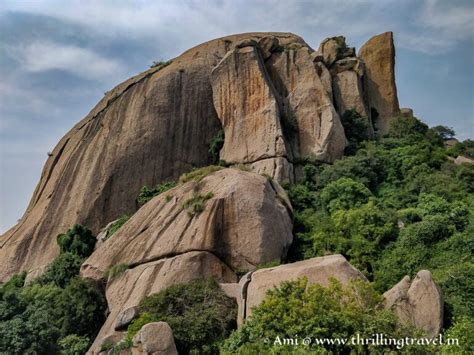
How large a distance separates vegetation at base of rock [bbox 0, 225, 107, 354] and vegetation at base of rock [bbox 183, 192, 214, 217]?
4.96 metres

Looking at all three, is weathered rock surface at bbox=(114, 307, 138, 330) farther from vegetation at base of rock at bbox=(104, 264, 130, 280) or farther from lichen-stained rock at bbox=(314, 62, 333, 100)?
lichen-stained rock at bbox=(314, 62, 333, 100)

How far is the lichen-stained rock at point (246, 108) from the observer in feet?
96.3

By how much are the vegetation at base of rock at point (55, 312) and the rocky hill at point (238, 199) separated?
0.10 meters

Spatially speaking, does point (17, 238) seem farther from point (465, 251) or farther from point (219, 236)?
point (465, 251)

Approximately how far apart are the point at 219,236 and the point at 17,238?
50.0 ft

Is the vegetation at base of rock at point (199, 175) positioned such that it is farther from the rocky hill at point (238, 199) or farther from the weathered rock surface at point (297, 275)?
the weathered rock surface at point (297, 275)

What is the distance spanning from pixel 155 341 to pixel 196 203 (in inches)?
334

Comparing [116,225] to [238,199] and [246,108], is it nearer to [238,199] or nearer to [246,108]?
[238,199]

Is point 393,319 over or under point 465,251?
under

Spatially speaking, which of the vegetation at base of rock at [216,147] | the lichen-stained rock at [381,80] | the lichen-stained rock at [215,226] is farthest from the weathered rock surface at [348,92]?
the lichen-stained rock at [215,226]

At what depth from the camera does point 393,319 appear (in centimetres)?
1288

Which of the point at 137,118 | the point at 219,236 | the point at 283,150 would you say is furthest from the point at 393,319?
the point at 137,118

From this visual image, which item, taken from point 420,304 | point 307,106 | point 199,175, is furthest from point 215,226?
point 307,106

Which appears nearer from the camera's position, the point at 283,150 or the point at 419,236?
the point at 419,236
